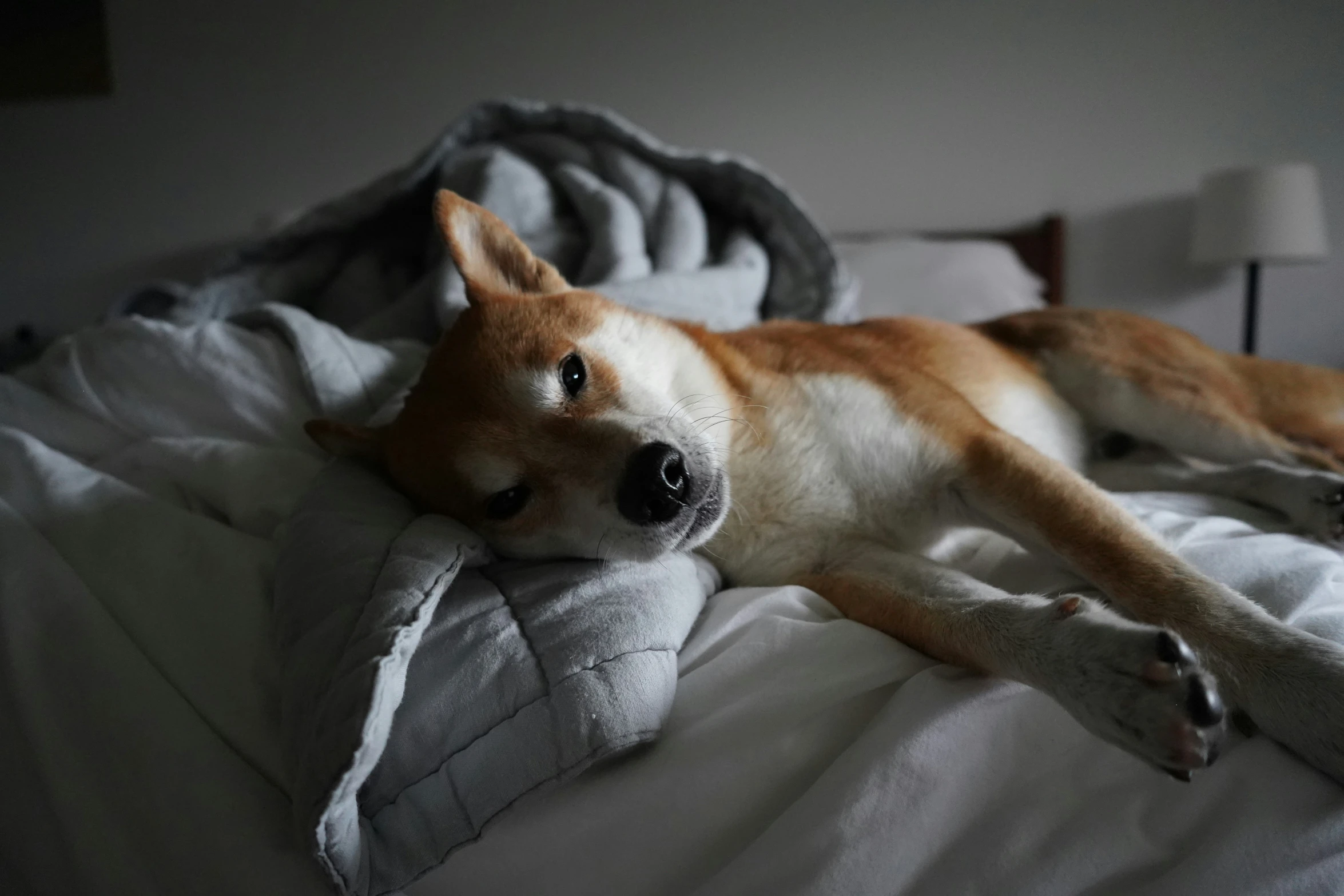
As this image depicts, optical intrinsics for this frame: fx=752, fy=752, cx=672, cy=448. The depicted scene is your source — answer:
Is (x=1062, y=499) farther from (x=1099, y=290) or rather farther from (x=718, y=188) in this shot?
(x=1099, y=290)

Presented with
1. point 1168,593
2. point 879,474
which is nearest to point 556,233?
point 879,474

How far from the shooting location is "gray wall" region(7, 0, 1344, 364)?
3223 millimetres

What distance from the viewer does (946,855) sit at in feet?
2.33

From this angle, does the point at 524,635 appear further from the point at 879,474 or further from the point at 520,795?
the point at 879,474

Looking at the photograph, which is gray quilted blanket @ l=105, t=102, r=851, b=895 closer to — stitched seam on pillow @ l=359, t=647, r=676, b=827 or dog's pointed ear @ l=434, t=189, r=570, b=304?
stitched seam on pillow @ l=359, t=647, r=676, b=827

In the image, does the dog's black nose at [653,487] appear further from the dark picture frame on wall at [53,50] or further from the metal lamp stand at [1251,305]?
the dark picture frame on wall at [53,50]

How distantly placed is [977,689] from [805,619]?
258mm

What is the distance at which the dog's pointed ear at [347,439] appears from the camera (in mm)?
1207

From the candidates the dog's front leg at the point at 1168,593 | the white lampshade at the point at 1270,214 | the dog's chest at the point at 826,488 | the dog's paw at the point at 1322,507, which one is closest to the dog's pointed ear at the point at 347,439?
the dog's chest at the point at 826,488

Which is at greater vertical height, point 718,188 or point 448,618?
point 718,188

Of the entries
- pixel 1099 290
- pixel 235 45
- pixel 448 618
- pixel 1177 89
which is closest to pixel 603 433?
pixel 448 618

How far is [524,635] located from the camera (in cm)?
88

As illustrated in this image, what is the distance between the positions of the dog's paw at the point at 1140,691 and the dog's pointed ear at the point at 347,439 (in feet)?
3.34

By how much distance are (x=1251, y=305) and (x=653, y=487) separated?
3.36 m
